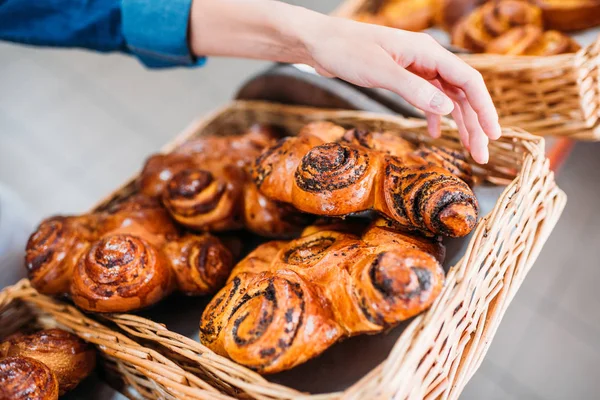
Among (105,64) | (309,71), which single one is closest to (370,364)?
(309,71)

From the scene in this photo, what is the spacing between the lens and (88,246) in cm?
112

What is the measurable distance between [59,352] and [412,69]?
0.89 m

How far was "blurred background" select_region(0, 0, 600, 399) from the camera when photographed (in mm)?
1883

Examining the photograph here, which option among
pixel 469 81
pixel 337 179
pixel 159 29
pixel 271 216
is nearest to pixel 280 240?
pixel 271 216

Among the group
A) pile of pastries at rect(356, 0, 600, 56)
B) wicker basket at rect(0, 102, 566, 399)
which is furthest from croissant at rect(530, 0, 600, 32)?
wicker basket at rect(0, 102, 566, 399)

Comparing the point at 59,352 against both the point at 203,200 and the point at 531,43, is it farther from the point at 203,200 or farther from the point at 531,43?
the point at 531,43

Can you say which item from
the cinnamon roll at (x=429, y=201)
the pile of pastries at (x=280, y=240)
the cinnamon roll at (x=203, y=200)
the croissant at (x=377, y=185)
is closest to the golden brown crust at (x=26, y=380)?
the pile of pastries at (x=280, y=240)

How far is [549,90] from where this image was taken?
1.29 m

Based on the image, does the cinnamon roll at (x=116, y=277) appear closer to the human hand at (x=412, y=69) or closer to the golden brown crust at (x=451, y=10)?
the human hand at (x=412, y=69)

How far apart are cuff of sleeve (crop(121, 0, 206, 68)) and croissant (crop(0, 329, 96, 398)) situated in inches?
29.8

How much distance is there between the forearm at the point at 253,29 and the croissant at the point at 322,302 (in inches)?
18.8

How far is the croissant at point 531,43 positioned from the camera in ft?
4.88

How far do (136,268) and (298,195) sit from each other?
35 centimetres

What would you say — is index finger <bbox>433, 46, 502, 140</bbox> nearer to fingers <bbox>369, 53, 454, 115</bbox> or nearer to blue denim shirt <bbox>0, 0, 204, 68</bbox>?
fingers <bbox>369, 53, 454, 115</bbox>
